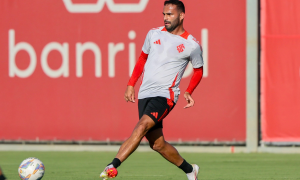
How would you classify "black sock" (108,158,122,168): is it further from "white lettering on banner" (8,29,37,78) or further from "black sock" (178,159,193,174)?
"white lettering on banner" (8,29,37,78)

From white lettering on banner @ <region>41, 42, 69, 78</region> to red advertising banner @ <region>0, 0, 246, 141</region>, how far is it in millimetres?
20

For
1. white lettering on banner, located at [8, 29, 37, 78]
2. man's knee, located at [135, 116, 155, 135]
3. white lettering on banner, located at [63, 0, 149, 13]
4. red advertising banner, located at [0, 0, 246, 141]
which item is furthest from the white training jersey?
white lettering on banner, located at [8, 29, 37, 78]

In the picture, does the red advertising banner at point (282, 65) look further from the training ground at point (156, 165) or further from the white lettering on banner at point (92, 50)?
the white lettering on banner at point (92, 50)

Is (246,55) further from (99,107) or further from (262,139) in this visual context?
(99,107)

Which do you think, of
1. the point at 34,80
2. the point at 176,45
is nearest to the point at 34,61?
the point at 34,80

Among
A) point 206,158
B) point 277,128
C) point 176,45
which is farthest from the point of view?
point 277,128

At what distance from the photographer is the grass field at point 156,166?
26.7ft

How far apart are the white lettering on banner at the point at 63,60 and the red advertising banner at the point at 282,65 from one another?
12.7ft

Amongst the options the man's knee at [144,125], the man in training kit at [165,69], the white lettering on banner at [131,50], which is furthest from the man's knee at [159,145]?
the white lettering on banner at [131,50]

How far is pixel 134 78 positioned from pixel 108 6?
210 inches

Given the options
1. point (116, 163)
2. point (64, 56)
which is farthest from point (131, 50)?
point (116, 163)

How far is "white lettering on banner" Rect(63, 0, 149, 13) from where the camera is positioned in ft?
38.8

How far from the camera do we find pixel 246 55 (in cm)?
1151

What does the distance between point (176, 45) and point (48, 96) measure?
5.80m
